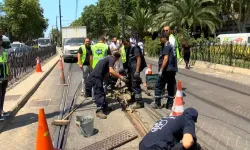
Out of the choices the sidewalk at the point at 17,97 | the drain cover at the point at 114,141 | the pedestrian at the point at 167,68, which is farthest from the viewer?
the sidewalk at the point at 17,97

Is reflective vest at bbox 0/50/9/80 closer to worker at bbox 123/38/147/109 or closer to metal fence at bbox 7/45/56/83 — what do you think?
worker at bbox 123/38/147/109

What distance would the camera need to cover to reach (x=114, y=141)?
585cm

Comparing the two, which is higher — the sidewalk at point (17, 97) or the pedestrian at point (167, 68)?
the pedestrian at point (167, 68)

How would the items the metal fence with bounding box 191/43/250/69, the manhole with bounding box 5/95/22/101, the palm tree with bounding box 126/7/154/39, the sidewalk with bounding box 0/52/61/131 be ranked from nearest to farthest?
the sidewalk with bounding box 0/52/61/131 → the manhole with bounding box 5/95/22/101 → the metal fence with bounding box 191/43/250/69 → the palm tree with bounding box 126/7/154/39

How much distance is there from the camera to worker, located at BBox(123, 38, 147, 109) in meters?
8.13

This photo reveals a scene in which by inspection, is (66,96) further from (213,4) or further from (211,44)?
(213,4)

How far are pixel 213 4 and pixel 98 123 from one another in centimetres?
3197

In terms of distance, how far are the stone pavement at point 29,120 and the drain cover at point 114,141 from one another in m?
1.08

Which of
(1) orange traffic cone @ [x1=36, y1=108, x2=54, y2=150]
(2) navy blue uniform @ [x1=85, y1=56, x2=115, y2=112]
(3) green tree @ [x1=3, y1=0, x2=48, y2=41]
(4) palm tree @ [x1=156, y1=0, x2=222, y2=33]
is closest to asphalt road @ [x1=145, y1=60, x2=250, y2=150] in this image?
(2) navy blue uniform @ [x1=85, y1=56, x2=115, y2=112]

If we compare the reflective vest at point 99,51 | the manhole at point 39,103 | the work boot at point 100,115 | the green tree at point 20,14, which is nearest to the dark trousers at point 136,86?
the work boot at point 100,115

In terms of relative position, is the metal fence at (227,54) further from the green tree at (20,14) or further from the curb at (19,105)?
the green tree at (20,14)

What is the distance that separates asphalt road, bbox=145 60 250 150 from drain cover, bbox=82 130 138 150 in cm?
123

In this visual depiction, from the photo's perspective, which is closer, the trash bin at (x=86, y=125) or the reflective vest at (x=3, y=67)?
the trash bin at (x=86, y=125)

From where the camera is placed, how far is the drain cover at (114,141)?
5.59 meters
